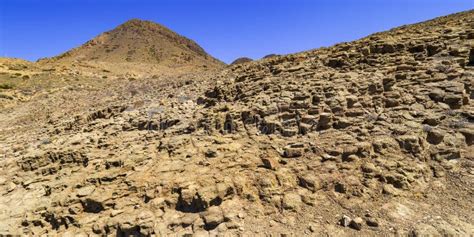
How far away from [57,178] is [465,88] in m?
12.5

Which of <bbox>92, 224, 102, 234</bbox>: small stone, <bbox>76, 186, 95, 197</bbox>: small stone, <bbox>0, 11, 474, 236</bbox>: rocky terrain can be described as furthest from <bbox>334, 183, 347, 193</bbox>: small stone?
<bbox>76, 186, 95, 197</bbox>: small stone

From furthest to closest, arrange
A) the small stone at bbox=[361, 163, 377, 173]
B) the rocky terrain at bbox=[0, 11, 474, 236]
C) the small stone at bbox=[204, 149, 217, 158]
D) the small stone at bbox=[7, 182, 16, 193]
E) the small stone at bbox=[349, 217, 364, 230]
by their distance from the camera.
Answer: the small stone at bbox=[7, 182, 16, 193], the small stone at bbox=[204, 149, 217, 158], the small stone at bbox=[361, 163, 377, 173], the rocky terrain at bbox=[0, 11, 474, 236], the small stone at bbox=[349, 217, 364, 230]

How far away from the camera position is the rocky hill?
5225 centimetres

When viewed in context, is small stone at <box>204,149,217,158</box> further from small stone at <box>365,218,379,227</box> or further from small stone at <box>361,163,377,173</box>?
small stone at <box>365,218,379,227</box>

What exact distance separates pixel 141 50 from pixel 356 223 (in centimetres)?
5907

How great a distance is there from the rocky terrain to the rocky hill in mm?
34630

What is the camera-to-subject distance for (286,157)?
9.04 m

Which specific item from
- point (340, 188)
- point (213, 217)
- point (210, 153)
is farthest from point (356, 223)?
point (210, 153)

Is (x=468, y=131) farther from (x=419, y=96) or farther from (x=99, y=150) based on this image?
(x=99, y=150)

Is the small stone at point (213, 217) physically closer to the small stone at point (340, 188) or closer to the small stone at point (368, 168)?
the small stone at point (340, 188)

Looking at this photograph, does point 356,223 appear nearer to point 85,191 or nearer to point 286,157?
point 286,157

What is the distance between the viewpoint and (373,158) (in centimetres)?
839

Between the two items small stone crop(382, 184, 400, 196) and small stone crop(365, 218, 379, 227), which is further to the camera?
small stone crop(382, 184, 400, 196)

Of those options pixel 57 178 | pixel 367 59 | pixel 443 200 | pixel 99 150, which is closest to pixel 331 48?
pixel 367 59
